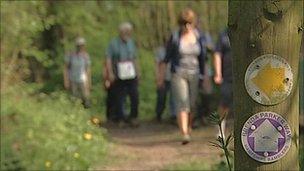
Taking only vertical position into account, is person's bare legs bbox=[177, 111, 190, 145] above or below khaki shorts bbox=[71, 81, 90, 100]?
above

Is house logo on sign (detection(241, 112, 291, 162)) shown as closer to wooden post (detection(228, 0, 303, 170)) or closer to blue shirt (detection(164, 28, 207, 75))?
wooden post (detection(228, 0, 303, 170))

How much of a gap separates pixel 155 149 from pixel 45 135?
4.91 ft

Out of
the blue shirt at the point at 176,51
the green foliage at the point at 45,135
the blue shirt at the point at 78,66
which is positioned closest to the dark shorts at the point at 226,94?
the blue shirt at the point at 176,51

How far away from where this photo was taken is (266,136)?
294cm

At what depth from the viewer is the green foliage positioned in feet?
25.2

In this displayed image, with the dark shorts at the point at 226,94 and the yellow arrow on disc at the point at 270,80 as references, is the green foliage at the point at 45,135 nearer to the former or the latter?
the dark shorts at the point at 226,94

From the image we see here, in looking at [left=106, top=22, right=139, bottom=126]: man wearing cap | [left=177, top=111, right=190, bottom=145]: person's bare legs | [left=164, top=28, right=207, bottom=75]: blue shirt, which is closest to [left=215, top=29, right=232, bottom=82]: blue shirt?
[left=164, top=28, right=207, bottom=75]: blue shirt

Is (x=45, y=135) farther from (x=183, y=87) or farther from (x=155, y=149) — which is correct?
(x=183, y=87)

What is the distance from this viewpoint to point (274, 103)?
288cm

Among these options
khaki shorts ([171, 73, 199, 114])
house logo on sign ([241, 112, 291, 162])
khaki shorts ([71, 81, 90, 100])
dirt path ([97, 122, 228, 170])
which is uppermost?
house logo on sign ([241, 112, 291, 162])

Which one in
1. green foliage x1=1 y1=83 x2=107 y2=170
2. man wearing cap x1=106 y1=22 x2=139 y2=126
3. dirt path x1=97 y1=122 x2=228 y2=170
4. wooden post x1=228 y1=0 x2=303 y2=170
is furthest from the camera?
man wearing cap x1=106 y1=22 x2=139 y2=126

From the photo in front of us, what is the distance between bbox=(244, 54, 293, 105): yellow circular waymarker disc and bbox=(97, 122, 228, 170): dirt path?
16.1ft

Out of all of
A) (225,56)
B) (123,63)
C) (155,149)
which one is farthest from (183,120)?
(123,63)

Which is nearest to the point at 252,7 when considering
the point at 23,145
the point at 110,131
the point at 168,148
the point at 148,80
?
the point at 23,145
